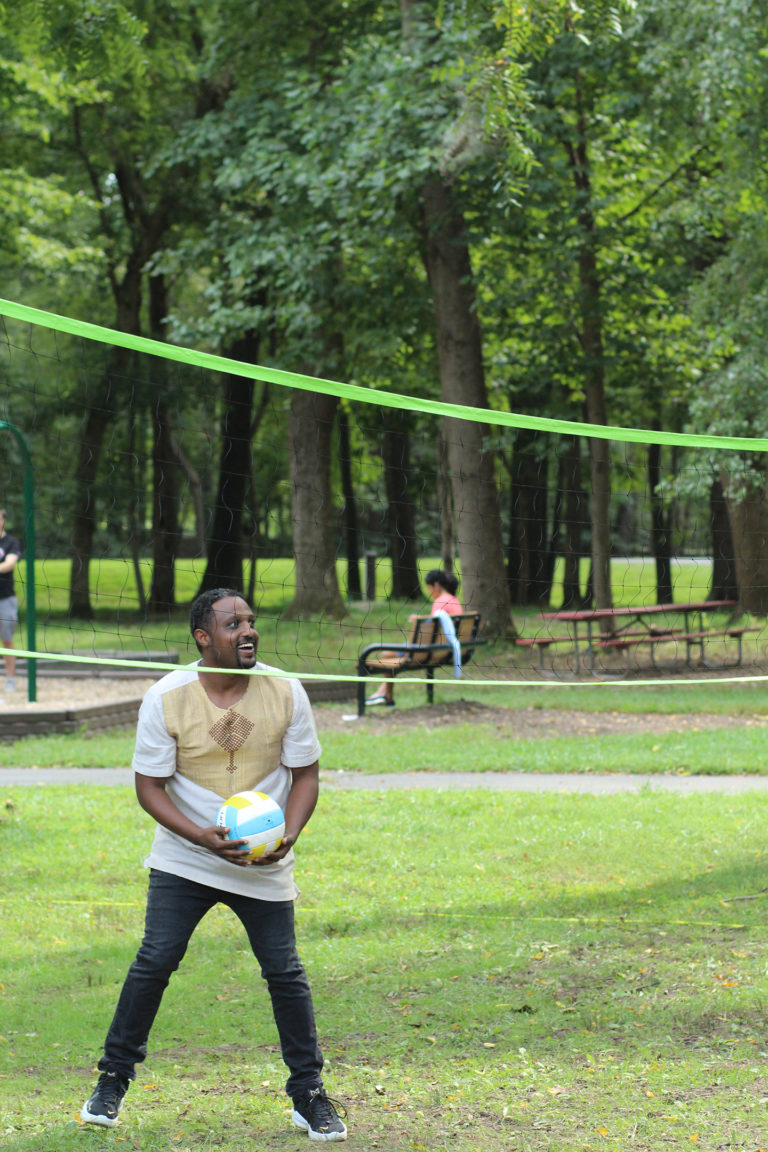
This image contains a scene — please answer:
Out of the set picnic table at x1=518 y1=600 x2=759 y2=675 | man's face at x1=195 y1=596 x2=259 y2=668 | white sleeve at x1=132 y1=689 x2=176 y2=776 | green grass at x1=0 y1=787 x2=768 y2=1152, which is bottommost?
green grass at x1=0 y1=787 x2=768 y2=1152

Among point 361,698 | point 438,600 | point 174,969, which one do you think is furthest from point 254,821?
point 438,600

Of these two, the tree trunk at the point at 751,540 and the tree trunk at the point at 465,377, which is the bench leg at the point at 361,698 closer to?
the tree trunk at the point at 465,377

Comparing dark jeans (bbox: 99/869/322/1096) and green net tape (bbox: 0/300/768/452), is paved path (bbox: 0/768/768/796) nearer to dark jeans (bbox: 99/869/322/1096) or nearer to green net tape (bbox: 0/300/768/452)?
green net tape (bbox: 0/300/768/452)

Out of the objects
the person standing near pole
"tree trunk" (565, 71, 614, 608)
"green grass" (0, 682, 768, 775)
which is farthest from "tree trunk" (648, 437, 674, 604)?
the person standing near pole

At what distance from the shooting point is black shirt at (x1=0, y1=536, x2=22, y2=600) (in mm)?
12852

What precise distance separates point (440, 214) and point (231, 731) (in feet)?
45.0

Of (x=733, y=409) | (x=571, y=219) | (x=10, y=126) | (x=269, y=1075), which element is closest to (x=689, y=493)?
(x=733, y=409)

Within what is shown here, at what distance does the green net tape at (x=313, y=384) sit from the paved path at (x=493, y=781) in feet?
13.4

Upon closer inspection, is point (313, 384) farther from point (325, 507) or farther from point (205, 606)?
point (325, 507)

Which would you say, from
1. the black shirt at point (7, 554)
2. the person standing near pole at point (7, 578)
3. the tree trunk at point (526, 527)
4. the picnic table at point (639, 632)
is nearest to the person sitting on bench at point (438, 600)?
the picnic table at point (639, 632)

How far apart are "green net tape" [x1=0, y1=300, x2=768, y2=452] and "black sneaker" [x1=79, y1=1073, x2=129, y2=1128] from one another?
85.4 inches

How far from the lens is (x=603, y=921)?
6.00 metres

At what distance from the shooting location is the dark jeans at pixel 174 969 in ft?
12.5

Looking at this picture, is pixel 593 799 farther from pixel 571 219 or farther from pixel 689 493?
pixel 571 219
